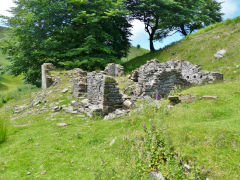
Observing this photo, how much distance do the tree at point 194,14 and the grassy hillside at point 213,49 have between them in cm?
312

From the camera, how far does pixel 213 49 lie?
19.4 meters

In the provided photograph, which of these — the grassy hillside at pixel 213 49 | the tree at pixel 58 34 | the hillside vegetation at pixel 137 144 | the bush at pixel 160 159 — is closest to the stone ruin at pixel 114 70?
the tree at pixel 58 34

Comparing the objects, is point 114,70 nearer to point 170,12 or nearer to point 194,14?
point 170,12

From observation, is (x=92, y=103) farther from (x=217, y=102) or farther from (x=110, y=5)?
(x=110, y=5)

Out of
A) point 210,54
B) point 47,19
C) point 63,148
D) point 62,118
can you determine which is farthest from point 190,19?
point 63,148

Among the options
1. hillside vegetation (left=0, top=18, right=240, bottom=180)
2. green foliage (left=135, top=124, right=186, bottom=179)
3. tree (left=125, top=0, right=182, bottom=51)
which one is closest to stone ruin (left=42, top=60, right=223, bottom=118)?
hillside vegetation (left=0, top=18, right=240, bottom=180)

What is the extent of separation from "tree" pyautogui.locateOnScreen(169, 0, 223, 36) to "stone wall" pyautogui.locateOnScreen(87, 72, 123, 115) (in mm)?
19181

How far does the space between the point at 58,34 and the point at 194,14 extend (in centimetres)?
2068

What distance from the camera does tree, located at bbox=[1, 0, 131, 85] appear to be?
63.5 feet

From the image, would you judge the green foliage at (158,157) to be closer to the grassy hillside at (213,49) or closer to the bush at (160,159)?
the bush at (160,159)

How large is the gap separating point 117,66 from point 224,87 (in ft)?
33.8

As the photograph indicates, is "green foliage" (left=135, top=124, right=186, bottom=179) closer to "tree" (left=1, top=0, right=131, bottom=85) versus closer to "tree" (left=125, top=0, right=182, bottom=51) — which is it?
"tree" (left=1, top=0, right=131, bottom=85)

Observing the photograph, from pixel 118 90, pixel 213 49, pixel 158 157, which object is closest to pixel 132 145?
pixel 158 157

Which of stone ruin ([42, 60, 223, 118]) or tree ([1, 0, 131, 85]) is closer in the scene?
stone ruin ([42, 60, 223, 118])
